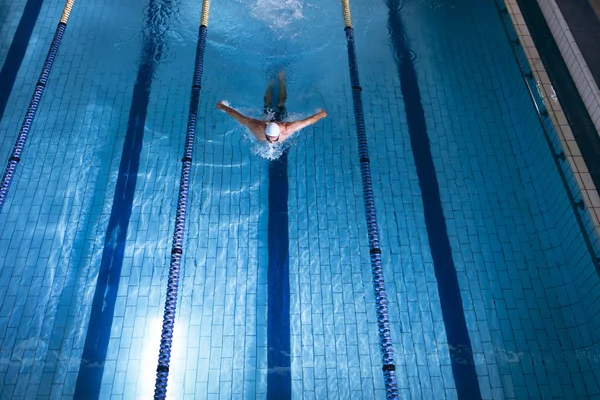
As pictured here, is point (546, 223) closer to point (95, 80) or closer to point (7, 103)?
point (95, 80)

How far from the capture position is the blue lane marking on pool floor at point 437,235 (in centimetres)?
354

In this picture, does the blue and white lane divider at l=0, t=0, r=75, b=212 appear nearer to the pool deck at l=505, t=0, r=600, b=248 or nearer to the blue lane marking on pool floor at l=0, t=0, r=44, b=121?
the blue lane marking on pool floor at l=0, t=0, r=44, b=121

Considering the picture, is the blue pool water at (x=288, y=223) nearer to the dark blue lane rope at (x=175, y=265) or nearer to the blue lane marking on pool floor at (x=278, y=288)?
the blue lane marking on pool floor at (x=278, y=288)

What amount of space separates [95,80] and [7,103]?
35.4 inches

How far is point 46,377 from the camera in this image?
344 cm

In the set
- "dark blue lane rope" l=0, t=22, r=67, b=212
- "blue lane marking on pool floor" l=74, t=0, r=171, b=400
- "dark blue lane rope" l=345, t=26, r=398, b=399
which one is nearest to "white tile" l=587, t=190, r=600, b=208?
"dark blue lane rope" l=345, t=26, r=398, b=399

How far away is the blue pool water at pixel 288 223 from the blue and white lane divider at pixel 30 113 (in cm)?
28

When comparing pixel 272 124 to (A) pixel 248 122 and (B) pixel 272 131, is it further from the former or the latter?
(A) pixel 248 122

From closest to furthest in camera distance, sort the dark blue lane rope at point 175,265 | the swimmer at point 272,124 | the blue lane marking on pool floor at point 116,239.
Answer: the dark blue lane rope at point 175,265, the blue lane marking on pool floor at point 116,239, the swimmer at point 272,124

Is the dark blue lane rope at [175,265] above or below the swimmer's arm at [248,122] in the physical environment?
below

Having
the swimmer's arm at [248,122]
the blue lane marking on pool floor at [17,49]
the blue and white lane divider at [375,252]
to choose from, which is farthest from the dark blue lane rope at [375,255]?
the blue lane marking on pool floor at [17,49]

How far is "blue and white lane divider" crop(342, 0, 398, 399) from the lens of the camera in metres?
3.00

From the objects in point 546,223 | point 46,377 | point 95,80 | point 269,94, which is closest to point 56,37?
point 95,80

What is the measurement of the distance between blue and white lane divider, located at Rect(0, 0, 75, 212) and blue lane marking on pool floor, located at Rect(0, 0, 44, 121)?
15.7 inches
